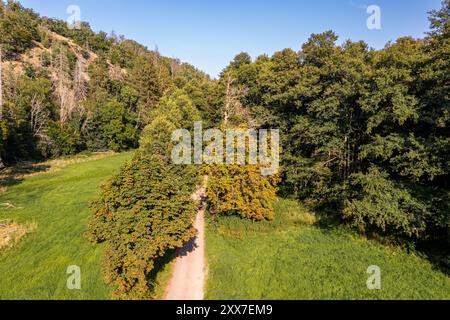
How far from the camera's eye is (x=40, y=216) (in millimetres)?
28078

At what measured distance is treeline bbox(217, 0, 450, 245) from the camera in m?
21.0

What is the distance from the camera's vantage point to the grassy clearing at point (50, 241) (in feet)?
56.7

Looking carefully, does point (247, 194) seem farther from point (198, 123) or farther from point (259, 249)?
point (198, 123)

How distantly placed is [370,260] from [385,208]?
14.3 feet

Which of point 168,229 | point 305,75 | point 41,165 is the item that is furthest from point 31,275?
point 41,165

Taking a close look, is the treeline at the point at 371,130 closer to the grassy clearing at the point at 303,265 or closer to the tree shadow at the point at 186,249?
the grassy clearing at the point at 303,265

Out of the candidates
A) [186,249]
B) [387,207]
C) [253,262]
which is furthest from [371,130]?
[186,249]

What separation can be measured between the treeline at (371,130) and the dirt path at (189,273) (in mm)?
13120

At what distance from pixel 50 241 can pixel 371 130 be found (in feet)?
100

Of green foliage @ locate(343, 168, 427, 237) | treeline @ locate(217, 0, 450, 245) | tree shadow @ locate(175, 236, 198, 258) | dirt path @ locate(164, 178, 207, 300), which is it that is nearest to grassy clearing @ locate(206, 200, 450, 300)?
dirt path @ locate(164, 178, 207, 300)

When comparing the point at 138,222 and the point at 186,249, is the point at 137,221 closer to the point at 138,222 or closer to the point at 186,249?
the point at 138,222

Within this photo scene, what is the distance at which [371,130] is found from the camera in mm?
26172
